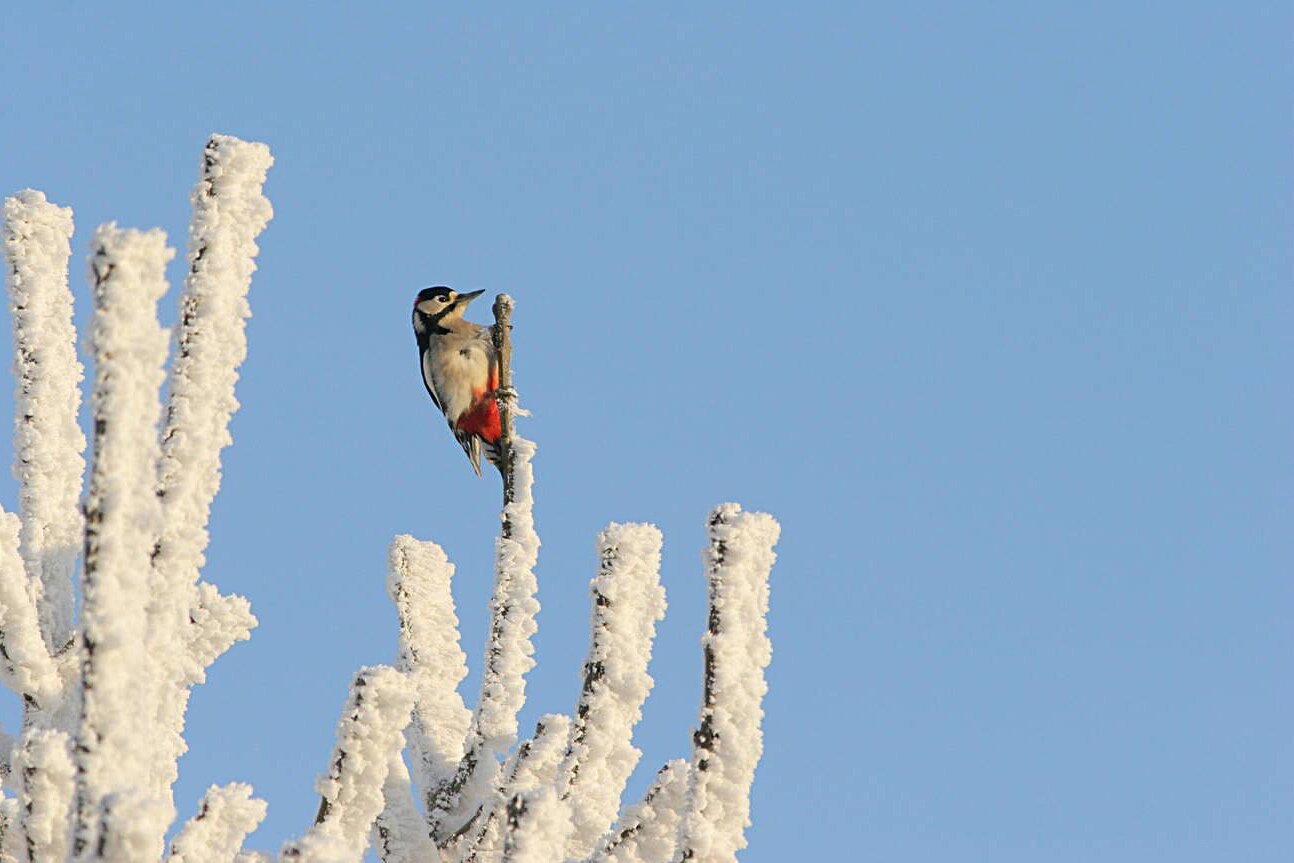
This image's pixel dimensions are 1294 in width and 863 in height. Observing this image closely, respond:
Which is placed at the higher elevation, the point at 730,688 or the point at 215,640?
the point at 215,640

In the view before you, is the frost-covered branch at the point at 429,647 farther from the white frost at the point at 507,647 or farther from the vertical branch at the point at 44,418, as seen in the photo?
the vertical branch at the point at 44,418

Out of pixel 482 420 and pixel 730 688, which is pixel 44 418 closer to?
pixel 730 688

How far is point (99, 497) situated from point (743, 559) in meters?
1.73

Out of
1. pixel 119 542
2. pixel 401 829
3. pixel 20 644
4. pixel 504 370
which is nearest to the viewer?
pixel 119 542

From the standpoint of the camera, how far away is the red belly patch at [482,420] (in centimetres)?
1180

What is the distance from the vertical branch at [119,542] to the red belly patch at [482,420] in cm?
810

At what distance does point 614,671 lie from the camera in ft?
17.4

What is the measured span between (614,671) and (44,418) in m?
2.04

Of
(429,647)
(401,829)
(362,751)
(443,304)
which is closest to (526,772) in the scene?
(401,829)

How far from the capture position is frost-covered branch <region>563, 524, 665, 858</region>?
5266 millimetres

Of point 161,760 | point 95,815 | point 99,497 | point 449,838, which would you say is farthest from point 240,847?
Answer: point 449,838

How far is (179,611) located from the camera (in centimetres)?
417

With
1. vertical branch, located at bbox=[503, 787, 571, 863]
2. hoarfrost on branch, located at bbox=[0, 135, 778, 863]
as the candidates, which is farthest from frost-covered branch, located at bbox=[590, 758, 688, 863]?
vertical branch, located at bbox=[503, 787, 571, 863]

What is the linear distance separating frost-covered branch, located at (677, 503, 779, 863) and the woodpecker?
23.7ft
